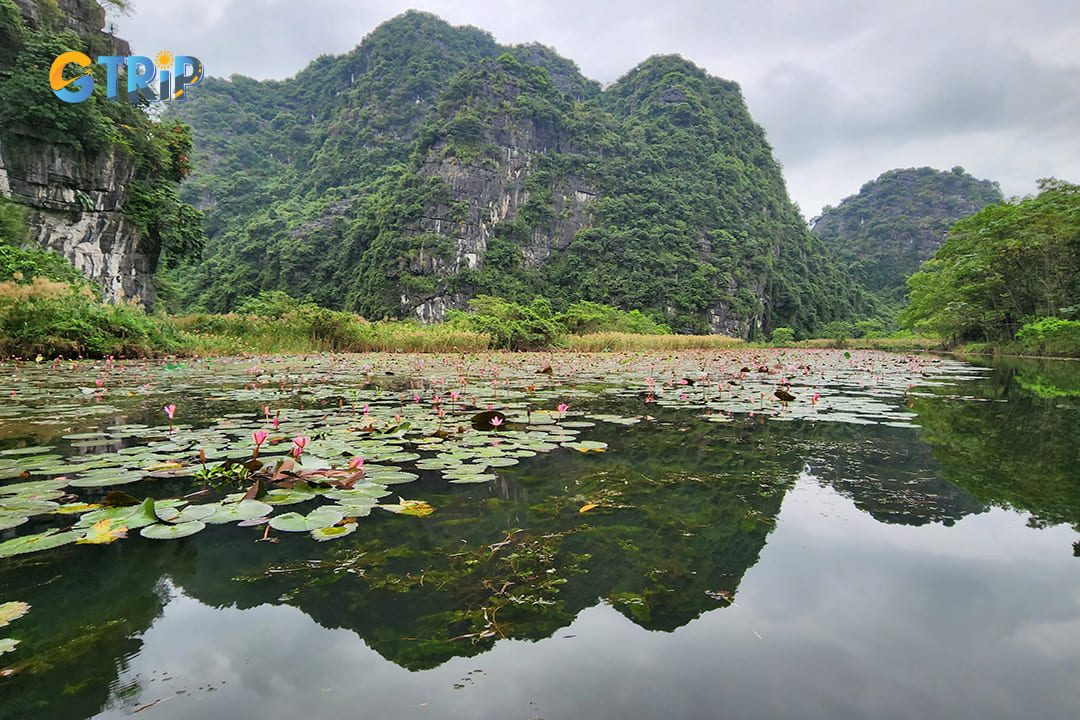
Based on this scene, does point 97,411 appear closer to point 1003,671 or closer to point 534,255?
point 1003,671

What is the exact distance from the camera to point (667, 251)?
57312mm

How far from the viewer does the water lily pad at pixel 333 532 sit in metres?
1.38

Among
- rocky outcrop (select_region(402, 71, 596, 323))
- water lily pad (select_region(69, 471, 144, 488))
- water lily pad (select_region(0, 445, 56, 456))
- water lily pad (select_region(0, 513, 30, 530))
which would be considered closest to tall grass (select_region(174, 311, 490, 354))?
water lily pad (select_region(0, 445, 56, 456))

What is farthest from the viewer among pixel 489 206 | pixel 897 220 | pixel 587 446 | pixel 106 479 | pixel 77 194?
pixel 897 220

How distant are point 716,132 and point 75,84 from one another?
76.4 metres

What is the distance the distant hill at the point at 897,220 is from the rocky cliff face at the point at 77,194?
82547 millimetres

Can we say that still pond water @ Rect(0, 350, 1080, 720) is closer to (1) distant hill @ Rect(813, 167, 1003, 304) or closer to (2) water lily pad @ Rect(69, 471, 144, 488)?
(2) water lily pad @ Rect(69, 471, 144, 488)

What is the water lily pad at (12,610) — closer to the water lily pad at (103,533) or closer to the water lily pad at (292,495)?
the water lily pad at (103,533)

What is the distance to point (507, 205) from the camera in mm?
58312

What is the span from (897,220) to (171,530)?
102127mm

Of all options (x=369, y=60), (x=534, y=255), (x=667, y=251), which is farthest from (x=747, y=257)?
(x=369, y=60)

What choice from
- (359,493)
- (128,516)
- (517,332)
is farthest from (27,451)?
(517,332)

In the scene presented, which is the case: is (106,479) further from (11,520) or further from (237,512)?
(237,512)

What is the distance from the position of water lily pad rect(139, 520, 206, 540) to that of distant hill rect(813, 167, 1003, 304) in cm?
8434
